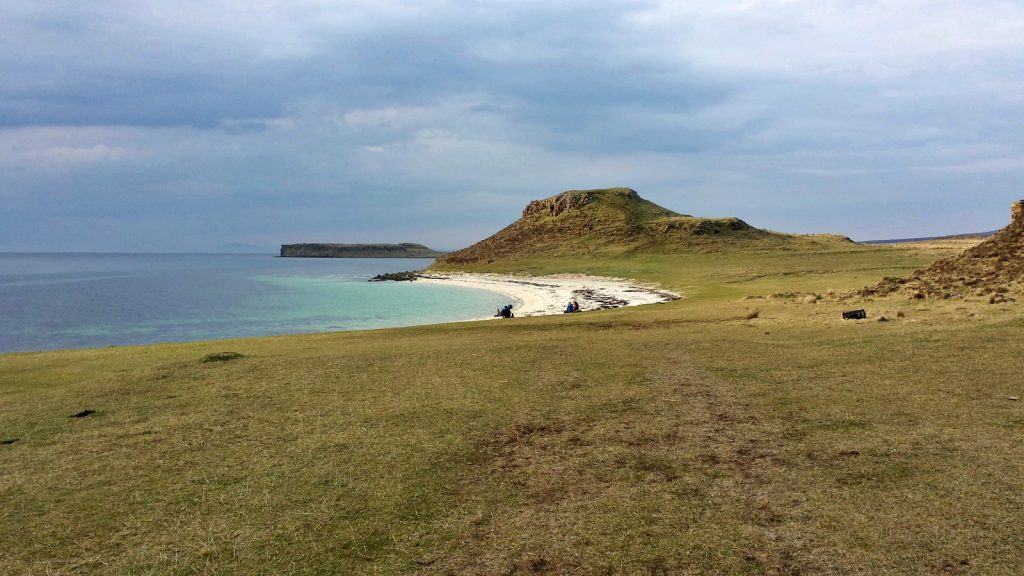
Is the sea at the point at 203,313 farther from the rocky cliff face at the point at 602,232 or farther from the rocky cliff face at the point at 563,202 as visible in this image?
the rocky cliff face at the point at 563,202

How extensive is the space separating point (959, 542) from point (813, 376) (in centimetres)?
881

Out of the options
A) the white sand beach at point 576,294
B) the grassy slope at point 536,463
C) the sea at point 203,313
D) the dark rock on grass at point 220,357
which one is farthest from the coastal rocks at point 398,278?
the grassy slope at point 536,463

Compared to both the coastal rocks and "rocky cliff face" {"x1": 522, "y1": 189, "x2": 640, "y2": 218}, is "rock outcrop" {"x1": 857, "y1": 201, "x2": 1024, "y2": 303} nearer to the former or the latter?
the coastal rocks

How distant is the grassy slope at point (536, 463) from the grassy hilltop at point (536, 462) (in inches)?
1.7

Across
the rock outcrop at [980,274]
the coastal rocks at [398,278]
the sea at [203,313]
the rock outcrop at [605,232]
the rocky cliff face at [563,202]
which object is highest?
the rocky cliff face at [563,202]

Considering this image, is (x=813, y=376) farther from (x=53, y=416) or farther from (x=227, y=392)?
(x=53, y=416)

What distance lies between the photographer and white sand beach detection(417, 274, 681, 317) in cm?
5480

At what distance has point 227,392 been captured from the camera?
15344 mm

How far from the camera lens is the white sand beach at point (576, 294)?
54.8m

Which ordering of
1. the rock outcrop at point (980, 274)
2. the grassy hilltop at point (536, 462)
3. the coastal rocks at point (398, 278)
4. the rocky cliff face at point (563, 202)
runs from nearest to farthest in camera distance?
1. the grassy hilltop at point (536, 462)
2. the rock outcrop at point (980, 274)
3. the coastal rocks at point (398, 278)
4. the rocky cliff face at point (563, 202)

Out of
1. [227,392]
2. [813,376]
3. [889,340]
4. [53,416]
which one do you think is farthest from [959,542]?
[53,416]

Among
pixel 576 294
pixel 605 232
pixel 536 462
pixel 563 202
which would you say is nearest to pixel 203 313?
pixel 576 294

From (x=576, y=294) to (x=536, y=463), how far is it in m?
60.3

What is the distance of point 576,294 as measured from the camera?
228 ft
